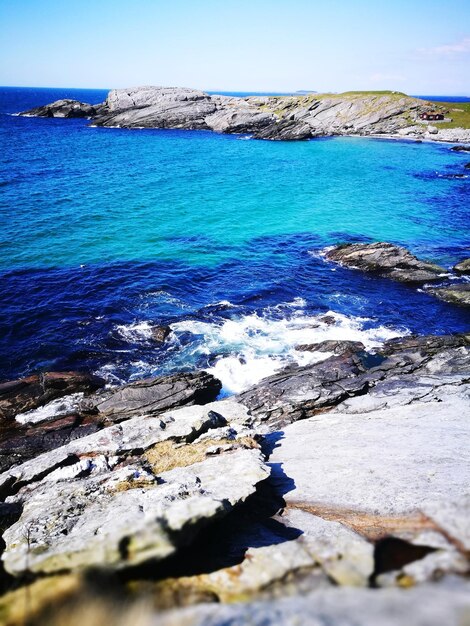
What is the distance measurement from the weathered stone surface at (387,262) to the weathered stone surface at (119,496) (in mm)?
31570

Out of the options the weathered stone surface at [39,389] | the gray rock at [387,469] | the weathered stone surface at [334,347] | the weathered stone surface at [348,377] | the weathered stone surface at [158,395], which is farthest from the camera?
the weathered stone surface at [334,347]

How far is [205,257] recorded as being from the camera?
45344 mm

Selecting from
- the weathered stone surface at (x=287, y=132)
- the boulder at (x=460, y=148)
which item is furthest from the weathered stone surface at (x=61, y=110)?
the boulder at (x=460, y=148)

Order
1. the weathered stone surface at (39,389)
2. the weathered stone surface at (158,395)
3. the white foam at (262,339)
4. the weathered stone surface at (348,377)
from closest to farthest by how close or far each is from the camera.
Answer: the weathered stone surface at (158,395), the weathered stone surface at (348,377), the weathered stone surface at (39,389), the white foam at (262,339)

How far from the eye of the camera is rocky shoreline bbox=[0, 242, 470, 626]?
16.2 feet

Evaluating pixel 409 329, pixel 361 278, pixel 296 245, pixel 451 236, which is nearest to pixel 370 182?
pixel 451 236

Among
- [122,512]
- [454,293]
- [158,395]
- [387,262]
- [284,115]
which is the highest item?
[284,115]

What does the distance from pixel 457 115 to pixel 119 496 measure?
180832 millimetres

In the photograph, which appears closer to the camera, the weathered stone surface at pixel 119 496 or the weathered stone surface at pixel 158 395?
the weathered stone surface at pixel 119 496

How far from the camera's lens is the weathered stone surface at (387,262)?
40.4 metres

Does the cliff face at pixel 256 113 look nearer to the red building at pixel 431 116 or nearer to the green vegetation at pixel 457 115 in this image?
the red building at pixel 431 116

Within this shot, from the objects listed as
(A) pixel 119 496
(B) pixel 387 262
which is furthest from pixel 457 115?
(A) pixel 119 496

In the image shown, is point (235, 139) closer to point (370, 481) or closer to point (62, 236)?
point (62, 236)

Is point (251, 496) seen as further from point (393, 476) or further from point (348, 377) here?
point (348, 377)
